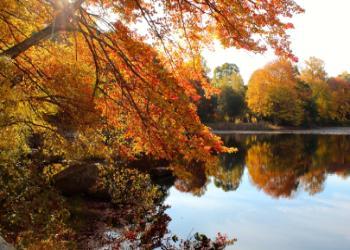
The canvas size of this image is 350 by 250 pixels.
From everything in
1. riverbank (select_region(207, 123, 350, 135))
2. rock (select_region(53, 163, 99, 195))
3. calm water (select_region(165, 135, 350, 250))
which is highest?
rock (select_region(53, 163, 99, 195))

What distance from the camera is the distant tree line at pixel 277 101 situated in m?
71.1

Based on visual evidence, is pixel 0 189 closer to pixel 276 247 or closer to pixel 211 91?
pixel 211 91

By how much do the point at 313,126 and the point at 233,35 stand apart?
72936 millimetres

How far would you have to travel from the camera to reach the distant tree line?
233 ft

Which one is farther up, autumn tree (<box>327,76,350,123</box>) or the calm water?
autumn tree (<box>327,76,350,123</box>)

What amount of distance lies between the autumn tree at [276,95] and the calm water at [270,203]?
37362 mm

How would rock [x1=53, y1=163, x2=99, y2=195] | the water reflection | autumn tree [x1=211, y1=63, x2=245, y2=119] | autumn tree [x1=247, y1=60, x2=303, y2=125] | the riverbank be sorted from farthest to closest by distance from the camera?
autumn tree [x1=211, y1=63, x2=245, y2=119], the riverbank, autumn tree [x1=247, y1=60, x2=303, y2=125], the water reflection, rock [x1=53, y1=163, x2=99, y2=195]

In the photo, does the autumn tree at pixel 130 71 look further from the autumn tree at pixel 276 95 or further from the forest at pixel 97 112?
the autumn tree at pixel 276 95

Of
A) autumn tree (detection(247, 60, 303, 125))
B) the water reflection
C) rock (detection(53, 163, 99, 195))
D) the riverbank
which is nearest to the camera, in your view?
rock (detection(53, 163, 99, 195))

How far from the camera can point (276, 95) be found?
71.1m

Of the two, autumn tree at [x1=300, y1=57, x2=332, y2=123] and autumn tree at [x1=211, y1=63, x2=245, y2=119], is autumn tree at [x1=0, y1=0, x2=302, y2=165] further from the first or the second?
autumn tree at [x1=300, y1=57, x2=332, y2=123]

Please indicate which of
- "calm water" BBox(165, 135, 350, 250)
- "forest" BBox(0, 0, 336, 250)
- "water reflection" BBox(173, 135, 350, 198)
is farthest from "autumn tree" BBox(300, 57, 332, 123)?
"forest" BBox(0, 0, 336, 250)

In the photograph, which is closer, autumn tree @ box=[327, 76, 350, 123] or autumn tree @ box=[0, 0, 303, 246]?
autumn tree @ box=[0, 0, 303, 246]

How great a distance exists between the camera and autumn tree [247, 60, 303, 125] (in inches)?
2783
